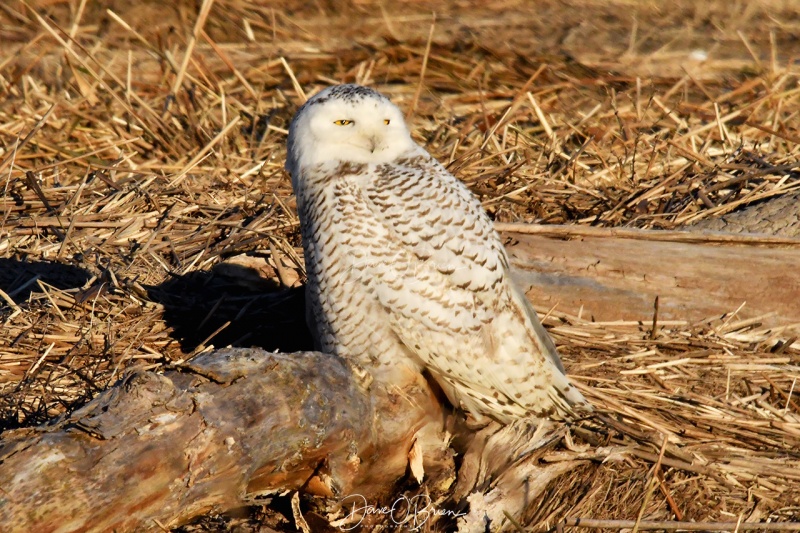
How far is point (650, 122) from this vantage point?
253 inches

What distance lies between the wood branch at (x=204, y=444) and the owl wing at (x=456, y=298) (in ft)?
0.94

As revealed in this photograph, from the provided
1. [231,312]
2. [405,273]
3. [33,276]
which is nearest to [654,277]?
[405,273]

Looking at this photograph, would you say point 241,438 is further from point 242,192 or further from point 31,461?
point 242,192

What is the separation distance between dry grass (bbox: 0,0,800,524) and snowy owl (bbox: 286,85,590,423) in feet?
1.66

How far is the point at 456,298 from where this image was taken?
3467 mm

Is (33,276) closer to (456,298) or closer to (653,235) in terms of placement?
(456,298)

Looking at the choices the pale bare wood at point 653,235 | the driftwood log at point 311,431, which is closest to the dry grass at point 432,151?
the driftwood log at point 311,431

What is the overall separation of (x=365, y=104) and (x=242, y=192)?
2110 millimetres

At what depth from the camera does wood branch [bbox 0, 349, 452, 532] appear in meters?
2.40

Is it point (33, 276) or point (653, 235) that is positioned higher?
point (653, 235)

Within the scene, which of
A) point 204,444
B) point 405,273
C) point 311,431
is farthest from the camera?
point 405,273

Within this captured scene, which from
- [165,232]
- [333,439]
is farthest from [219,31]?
[333,439]

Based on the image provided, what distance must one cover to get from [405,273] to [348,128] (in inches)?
26.5

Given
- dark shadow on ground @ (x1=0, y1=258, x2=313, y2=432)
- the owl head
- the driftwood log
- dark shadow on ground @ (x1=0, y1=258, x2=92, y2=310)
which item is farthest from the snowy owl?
dark shadow on ground @ (x1=0, y1=258, x2=92, y2=310)
